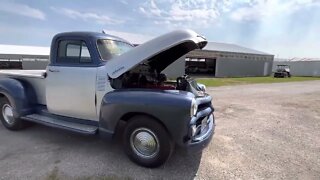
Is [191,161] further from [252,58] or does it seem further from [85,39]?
[252,58]

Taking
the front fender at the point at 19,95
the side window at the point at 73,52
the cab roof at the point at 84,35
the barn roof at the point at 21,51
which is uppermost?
the barn roof at the point at 21,51

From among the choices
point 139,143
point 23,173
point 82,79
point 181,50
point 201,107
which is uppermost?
point 181,50

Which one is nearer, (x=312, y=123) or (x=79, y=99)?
(x=79, y=99)

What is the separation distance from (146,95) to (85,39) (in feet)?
5.48

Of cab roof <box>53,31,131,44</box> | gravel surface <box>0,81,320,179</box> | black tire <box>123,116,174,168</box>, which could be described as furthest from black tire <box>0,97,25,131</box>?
black tire <box>123,116,174,168</box>

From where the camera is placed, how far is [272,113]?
832cm

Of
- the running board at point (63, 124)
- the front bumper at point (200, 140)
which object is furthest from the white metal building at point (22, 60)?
the front bumper at point (200, 140)

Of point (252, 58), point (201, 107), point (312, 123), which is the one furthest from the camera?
point (252, 58)

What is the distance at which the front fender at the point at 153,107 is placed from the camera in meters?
3.60

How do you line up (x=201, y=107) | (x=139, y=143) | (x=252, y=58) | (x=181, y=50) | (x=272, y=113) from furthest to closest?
(x=252, y=58)
(x=272, y=113)
(x=181, y=50)
(x=201, y=107)
(x=139, y=143)

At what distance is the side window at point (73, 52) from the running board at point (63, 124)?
43.4 inches

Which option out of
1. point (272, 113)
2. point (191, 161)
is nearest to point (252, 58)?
point (272, 113)

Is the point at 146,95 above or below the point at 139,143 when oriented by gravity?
above

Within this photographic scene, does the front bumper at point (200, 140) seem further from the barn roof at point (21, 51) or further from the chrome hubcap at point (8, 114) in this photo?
the barn roof at point (21, 51)
